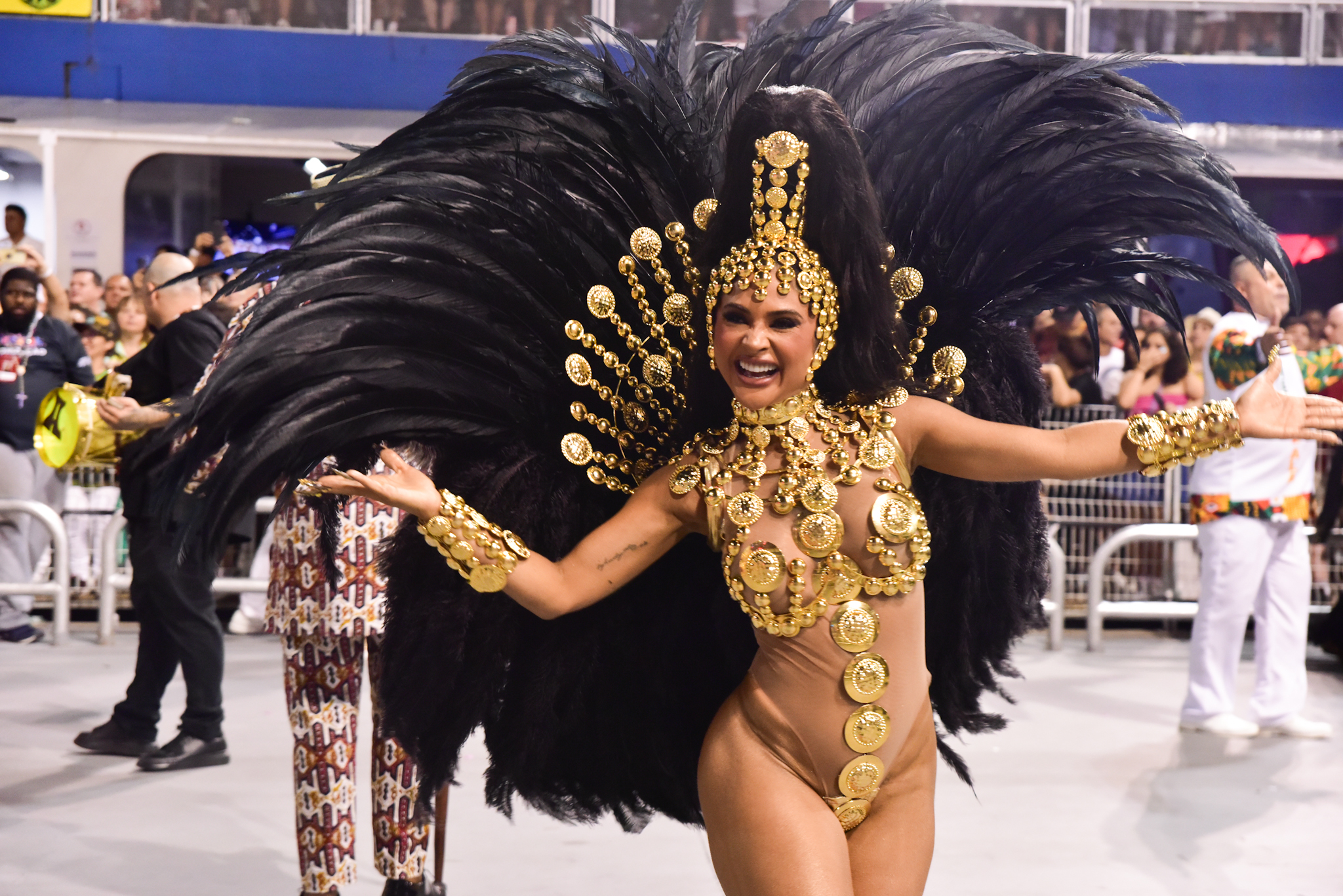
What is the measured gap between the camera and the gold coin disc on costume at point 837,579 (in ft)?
7.52

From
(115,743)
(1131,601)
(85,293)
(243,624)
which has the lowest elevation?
(243,624)

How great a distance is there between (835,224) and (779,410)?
1.09 feet

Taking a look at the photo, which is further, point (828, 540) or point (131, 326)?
point (131, 326)

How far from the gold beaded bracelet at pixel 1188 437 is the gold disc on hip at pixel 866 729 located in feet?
2.05

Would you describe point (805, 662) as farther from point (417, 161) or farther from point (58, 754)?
point (58, 754)

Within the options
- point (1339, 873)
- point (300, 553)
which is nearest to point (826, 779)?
point (300, 553)

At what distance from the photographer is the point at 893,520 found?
229 centimetres

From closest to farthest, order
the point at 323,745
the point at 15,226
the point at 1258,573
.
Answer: the point at 323,745 → the point at 1258,573 → the point at 15,226

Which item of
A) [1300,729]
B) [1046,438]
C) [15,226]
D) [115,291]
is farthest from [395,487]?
[15,226]

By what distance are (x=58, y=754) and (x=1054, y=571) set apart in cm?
506

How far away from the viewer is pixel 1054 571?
7418 mm

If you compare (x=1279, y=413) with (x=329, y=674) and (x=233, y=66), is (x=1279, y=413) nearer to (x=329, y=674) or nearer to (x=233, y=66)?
(x=329, y=674)

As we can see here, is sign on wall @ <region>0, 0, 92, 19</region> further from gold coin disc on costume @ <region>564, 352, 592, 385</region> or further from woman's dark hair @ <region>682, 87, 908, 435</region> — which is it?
woman's dark hair @ <region>682, 87, 908, 435</region>

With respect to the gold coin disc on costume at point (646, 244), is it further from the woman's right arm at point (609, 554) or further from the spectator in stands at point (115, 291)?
the spectator in stands at point (115, 291)
